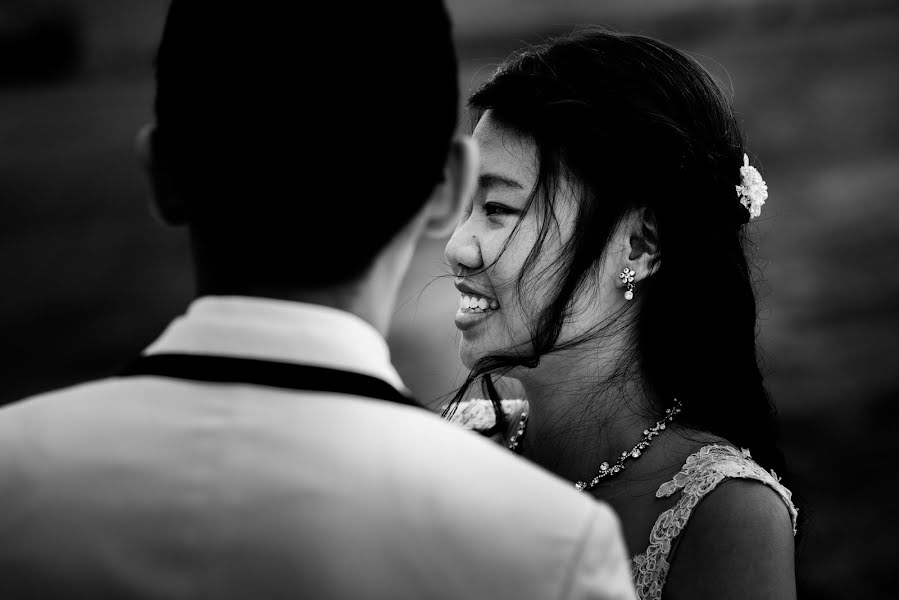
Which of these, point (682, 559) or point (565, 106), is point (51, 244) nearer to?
point (565, 106)

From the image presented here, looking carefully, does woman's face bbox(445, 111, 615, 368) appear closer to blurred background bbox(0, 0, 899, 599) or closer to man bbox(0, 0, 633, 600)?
man bbox(0, 0, 633, 600)

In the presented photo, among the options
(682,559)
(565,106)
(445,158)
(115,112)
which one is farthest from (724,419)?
Answer: (115,112)

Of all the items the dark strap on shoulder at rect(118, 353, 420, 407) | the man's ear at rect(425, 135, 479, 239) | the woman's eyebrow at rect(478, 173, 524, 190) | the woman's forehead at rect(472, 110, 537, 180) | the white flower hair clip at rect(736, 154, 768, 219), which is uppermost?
the man's ear at rect(425, 135, 479, 239)

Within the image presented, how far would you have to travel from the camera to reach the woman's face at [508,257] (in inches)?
59.0

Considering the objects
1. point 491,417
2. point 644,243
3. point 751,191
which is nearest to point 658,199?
point 644,243

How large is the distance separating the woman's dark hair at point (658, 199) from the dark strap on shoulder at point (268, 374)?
0.85m

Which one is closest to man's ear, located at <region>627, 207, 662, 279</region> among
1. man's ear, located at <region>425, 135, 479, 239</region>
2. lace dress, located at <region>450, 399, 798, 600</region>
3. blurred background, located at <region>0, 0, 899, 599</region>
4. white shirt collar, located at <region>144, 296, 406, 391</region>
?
lace dress, located at <region>450, 399, 798, 600</region>

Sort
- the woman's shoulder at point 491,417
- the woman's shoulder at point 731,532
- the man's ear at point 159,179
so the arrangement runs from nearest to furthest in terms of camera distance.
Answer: the man's ear at point 159,179 < the woman's shoulder at point 731,532 < the woman's shoulder at point 491,417

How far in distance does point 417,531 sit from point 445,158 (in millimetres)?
292

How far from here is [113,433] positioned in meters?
0.65

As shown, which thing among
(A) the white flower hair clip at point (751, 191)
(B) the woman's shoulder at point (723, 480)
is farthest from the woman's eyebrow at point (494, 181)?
(B) the woman's shoulder at point (723, 480)

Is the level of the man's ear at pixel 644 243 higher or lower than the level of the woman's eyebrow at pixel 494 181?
lower

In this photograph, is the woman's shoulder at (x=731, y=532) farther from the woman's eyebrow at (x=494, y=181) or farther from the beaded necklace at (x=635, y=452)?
the woman's eyebrow at (x=494, y=181)

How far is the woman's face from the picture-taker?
1.50 metres
